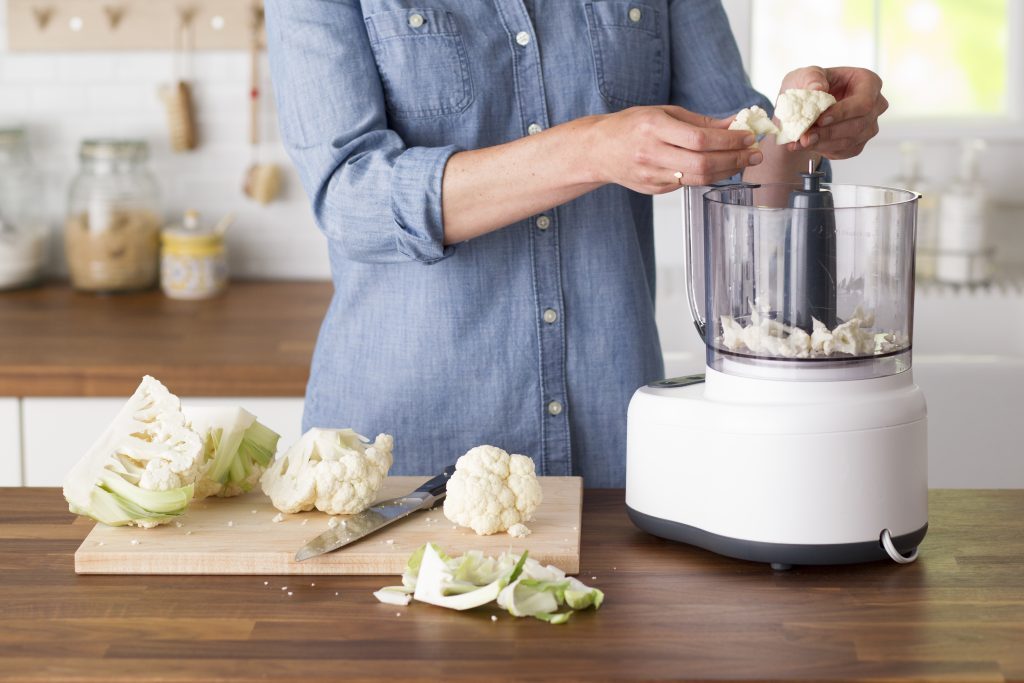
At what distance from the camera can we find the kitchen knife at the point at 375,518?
1147 millimetres

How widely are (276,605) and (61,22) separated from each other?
203cm

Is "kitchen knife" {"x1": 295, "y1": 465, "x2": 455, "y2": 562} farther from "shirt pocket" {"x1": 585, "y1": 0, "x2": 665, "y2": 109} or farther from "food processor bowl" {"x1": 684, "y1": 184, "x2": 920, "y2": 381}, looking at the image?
"shirt pocket" {"x1": 585, "y1": 0, "x2": 665, "y2": 109}

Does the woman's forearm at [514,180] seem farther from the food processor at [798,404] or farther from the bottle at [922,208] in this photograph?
the bottle at [922,208]

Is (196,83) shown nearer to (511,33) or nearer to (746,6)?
(746,6)

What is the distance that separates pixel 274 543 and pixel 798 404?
1.62 feet

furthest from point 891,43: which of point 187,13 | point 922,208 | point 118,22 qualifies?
point 118,22

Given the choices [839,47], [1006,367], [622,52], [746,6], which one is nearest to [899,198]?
[622,52]

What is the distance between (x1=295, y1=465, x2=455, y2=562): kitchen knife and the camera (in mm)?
1147

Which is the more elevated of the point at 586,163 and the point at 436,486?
the point at 586,163

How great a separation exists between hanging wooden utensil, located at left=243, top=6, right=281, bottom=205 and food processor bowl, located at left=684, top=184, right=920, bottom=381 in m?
1.70

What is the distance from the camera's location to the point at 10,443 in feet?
7.11

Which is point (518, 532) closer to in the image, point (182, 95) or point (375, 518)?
point (375, 518)

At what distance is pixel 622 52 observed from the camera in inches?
61.2

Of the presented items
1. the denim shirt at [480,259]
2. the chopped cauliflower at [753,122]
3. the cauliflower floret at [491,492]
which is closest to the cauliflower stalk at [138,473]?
the cauliflower floret at [491,492]
